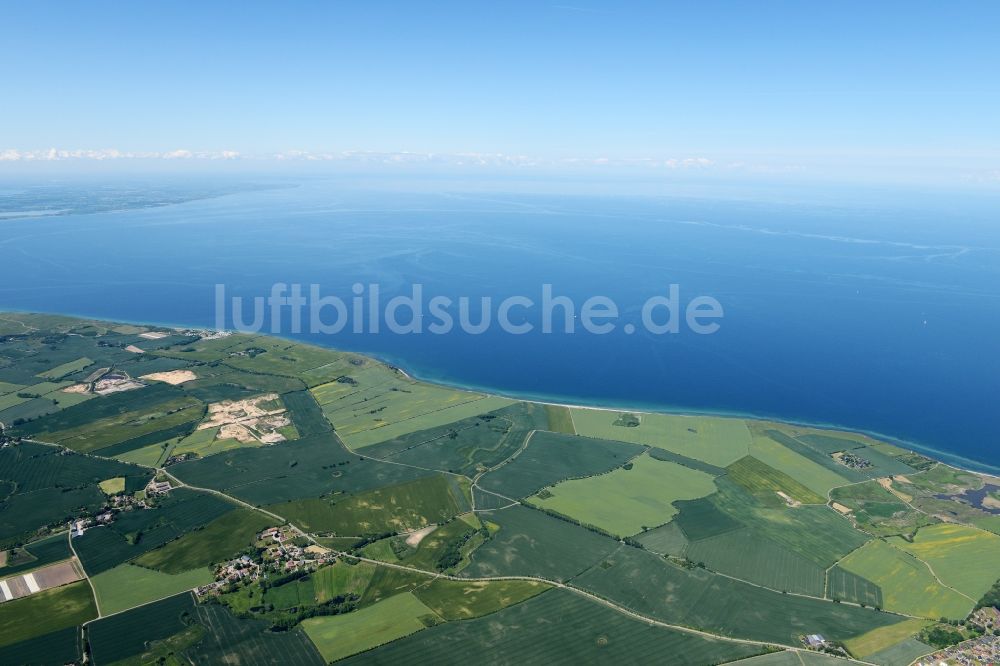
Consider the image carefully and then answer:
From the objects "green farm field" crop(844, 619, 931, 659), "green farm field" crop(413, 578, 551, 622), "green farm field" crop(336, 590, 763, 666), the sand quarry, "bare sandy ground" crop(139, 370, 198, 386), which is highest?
"bare sandy ground" crop(139, 370, 198, 386)

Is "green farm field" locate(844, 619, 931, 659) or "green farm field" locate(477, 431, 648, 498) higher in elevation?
"green farm field" locate(477, 431, 648, 498)

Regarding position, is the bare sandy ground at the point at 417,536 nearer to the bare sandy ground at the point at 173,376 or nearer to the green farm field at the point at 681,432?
the green farm field at the point at 681,432

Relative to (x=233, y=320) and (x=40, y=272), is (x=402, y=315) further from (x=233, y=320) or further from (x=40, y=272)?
(x=40, y=272)

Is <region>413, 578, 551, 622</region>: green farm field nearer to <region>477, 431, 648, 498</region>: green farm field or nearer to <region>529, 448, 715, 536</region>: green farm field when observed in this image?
<region>529, 448, 715, 536</region>: green farm field

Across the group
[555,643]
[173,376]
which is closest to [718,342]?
[555,643]

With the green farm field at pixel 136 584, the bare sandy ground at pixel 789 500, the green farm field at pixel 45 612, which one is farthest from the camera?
the bare sandy ground at pixel 789 500

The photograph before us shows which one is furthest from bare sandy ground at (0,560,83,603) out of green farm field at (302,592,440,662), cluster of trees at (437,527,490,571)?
cluster of trees at (437,527,490,571)

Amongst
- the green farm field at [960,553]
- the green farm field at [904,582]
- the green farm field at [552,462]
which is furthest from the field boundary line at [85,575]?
the green farm field at [960,553]

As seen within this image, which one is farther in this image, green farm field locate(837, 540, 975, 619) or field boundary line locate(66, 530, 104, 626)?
green farm field locate(837, 540, 975, 619)

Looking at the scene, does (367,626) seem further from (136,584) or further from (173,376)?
(173,376)
